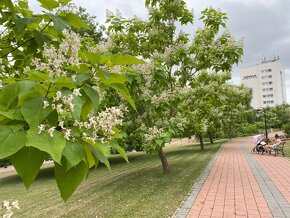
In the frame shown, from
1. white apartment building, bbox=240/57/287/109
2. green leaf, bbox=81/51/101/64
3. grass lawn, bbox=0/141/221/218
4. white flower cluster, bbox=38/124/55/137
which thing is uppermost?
white apartment building, bbox=240/57/287/109

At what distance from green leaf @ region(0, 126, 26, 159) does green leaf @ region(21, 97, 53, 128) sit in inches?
2.1

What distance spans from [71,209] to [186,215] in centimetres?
323

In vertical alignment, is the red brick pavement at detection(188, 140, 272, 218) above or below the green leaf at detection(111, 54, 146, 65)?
below

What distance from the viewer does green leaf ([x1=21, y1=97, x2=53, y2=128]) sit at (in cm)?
118

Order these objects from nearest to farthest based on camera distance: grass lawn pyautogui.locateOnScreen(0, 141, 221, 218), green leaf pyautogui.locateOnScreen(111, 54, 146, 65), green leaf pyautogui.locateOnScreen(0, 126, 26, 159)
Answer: green leaf pyautogui.locateOnScreen(0, 126, 26, 159), green leaf pyautogui.locateOnScreen(111, 54, 146, 65), grass lawn pyautogui.locateOnScreen(0, 141, 221, 218)

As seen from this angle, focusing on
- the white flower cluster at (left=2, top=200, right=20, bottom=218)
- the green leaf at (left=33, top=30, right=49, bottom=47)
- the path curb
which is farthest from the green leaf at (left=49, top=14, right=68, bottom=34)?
the path curb

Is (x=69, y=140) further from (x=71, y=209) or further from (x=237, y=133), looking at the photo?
(x=237, y=133)

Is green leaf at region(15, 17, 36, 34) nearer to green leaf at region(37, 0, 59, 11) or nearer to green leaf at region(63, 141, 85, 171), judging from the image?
green leaf at region(37, 0, 59, 11)

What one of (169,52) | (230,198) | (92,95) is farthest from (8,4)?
(169,52)

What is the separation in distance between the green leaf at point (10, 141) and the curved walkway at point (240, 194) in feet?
21.3

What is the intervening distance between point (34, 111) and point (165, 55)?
11024 mm

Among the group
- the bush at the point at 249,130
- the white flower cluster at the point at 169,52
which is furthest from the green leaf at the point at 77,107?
the bush at the point at 249,130

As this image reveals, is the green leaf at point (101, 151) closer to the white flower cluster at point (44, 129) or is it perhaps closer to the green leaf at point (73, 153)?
the green leaf at point (73, 153)

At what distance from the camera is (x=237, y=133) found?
56.4m
